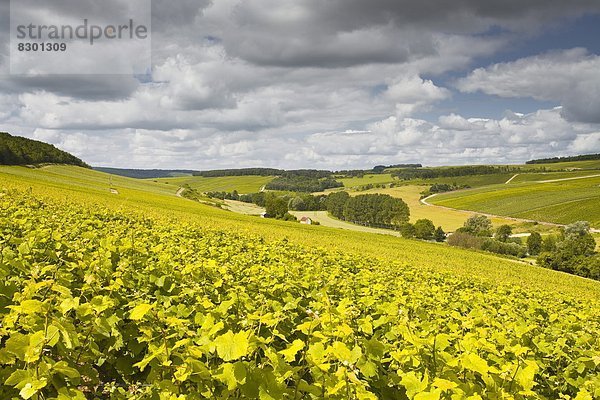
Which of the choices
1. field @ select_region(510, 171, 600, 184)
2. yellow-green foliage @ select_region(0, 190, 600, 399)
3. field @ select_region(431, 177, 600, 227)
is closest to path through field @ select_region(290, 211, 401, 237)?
field @ select_region(431, 177, 600, 227)

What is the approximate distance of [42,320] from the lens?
9.46 feet

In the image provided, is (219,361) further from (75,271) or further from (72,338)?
(75,271)

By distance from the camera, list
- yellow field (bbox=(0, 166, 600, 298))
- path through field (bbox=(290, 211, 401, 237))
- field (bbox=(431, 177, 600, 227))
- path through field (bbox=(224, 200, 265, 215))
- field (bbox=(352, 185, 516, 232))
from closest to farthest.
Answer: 1. yellow field (bbox=(0, 166, 600, 298))
2. field (bbox=(431, 177, 600, 227))
3. path through field (bbox=(224, 200, 265, 215))
4. field (bbox=(352, 185, 516, 232))
5. path through field (bbox=(290, 211, 401, 237))

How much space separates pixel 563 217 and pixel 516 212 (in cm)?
1516

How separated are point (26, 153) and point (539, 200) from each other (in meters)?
145

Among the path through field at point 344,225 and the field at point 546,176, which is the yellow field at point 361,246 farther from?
the field at point 546,176

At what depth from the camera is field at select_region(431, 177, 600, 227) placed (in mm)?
106012

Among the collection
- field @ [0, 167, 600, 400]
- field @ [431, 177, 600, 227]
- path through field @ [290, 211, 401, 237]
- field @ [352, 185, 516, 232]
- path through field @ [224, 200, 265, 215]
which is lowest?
path through field @ [290, 211, 401, 237]

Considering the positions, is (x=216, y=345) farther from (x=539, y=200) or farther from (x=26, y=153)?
(x=539, y=200)

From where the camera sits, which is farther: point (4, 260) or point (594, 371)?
point (594, 371)

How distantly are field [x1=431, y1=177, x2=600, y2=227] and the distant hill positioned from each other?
127 metres

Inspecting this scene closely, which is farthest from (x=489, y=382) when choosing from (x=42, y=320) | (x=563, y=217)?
(x=563, y=217)

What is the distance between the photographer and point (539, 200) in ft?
412

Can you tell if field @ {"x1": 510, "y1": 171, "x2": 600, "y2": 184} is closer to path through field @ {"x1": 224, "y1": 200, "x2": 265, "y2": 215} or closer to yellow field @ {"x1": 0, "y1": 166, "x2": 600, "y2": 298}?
path through field @ {"x1": 224, "y1": 200, "x2": 265, "y2": 215}
